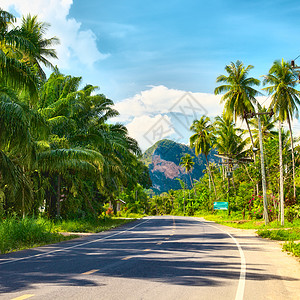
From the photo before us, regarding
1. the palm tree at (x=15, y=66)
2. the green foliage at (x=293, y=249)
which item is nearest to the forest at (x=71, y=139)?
the palm tree at (x=15, y=66)

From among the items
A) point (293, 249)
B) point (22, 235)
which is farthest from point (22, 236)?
point (293, 249)

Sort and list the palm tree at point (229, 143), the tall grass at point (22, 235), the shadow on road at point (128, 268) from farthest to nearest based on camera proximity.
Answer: the palm tree at point (229, 143), the tall grass at point (22, 235), the shadow on road at point (128, 268)

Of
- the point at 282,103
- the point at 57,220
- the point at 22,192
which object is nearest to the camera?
the point at 22,192

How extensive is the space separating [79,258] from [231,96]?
35773 mm

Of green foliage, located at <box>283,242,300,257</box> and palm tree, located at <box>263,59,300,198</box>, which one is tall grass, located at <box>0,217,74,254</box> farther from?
palm tree, located at <box>263,59,300,198</box>

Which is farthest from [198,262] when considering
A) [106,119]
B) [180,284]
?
[106,119]

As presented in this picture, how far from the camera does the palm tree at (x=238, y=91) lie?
1711 inches

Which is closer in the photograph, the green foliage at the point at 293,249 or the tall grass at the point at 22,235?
the green foliage at the point at 293,249

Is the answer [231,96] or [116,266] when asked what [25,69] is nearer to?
[116,266]

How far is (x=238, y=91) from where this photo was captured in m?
43.6

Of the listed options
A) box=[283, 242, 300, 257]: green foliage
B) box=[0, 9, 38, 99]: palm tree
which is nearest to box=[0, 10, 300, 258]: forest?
box=[0, 9, 38, 99]: palm tree

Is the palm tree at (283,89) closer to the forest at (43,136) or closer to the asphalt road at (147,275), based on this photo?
the forest at (43,136)

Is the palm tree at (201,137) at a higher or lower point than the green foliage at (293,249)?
higher

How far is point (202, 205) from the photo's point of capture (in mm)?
75562
